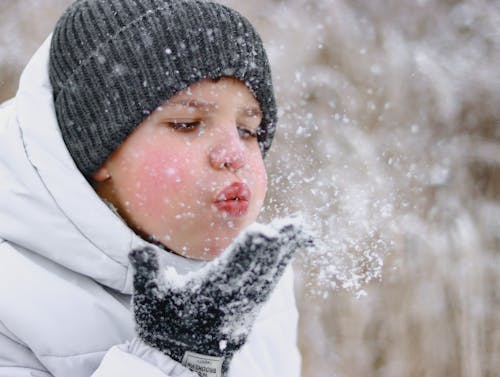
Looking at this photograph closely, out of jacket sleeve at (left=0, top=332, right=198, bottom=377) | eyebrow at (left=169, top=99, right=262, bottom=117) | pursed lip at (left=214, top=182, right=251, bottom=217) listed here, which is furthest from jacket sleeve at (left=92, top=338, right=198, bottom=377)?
eyebrow at (left=169, top=99, right=262, bottom=117)

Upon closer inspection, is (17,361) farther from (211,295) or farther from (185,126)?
(185,126)

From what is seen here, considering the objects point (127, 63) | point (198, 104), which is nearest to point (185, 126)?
point (198, 104)

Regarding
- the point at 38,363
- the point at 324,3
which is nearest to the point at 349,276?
the point at 38,363

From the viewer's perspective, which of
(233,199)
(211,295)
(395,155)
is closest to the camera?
(211,295)

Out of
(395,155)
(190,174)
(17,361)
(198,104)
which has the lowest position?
(17,361)

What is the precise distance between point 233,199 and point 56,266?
308 millimetres

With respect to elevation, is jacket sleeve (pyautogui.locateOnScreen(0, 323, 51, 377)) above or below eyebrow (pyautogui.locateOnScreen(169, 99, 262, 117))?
below

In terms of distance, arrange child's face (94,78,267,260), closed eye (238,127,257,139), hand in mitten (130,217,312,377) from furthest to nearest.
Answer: closed eye (238,127,257,139), child's face (94,78,267,260), hand in mitten (130,217,312,377)

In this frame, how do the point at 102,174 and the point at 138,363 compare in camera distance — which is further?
the point at 102,174

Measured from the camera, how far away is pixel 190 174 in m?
0.89

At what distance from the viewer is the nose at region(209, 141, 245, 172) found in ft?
2.94

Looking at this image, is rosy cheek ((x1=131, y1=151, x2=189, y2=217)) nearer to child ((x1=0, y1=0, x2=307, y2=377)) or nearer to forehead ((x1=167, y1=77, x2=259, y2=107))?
child ((x1=0, y1=0, x2=307, y2=377))

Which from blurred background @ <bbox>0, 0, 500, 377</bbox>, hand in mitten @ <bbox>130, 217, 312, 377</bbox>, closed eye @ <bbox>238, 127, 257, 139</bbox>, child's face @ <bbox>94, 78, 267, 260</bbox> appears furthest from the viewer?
blurred background @ <bbox>0, 0, 500, 377</bbox>

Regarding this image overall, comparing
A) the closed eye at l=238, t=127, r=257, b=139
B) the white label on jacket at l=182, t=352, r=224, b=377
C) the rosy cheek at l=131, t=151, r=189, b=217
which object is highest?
the closed eye at l=238, t=127, r=257, b=139
